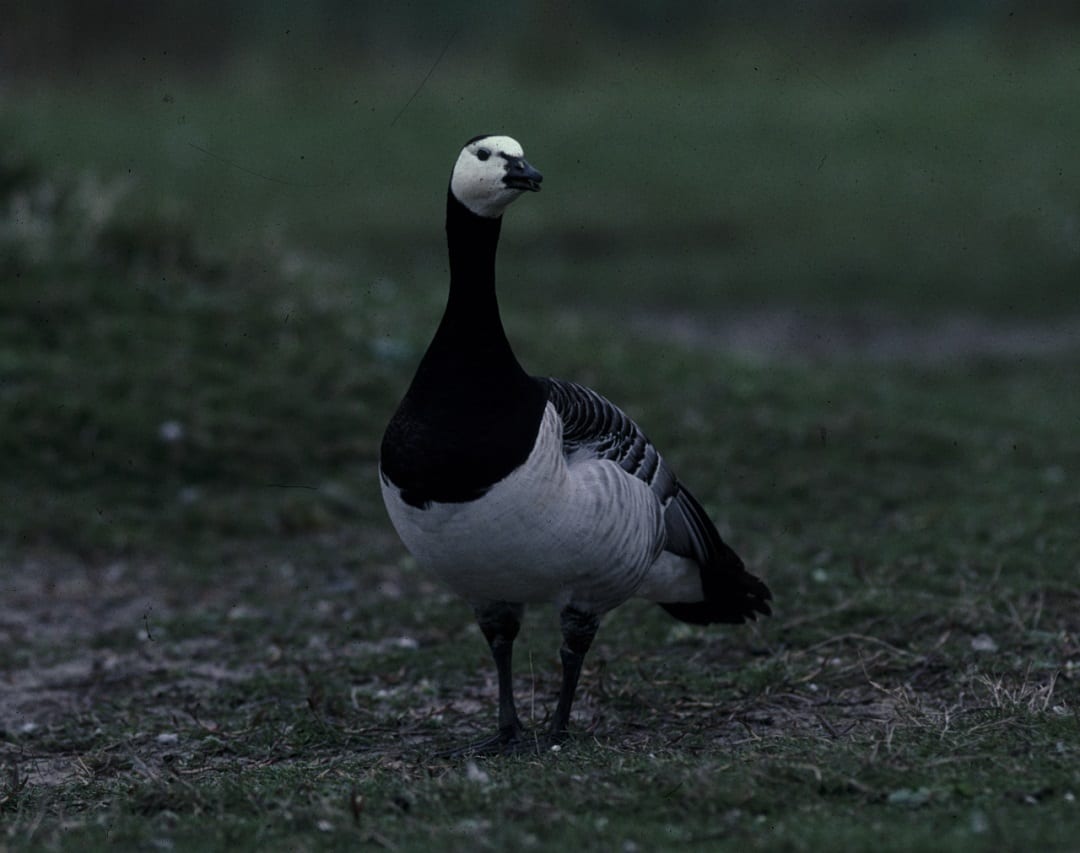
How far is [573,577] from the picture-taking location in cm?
518

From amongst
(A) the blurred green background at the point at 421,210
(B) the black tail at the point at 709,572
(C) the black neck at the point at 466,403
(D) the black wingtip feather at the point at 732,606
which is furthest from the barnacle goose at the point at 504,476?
(A) the blurred green background at the point at 421,210

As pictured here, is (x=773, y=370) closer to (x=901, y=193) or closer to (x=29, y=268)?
(x=29, y=268)

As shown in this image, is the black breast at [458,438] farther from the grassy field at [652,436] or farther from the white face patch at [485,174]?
the grassy field at [652,436]

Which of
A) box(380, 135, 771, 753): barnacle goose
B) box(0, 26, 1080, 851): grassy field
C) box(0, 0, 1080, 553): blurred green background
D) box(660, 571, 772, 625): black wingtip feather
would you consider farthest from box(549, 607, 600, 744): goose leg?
box(0, 0, 1080, 553): blurred green background

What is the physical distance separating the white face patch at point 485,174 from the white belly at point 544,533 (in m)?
0.73

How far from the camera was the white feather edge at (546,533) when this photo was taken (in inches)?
195

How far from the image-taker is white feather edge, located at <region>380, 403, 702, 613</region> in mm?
4953

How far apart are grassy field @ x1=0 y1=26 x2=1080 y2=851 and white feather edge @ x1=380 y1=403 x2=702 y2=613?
57 cm

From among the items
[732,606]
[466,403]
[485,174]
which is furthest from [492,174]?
[732,606]

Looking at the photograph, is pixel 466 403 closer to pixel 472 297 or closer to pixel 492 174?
pixel 472 297

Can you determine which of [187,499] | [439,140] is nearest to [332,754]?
[187,499]

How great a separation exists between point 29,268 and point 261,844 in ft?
25.3

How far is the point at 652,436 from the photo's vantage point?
33.3 ft

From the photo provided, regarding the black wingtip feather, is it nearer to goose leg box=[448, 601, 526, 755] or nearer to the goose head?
goose leg box=[448, 601, 526, 755]
